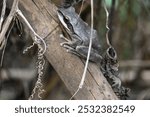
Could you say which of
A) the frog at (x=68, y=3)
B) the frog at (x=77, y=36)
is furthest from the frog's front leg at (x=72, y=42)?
the frog at (x=68, y=3)

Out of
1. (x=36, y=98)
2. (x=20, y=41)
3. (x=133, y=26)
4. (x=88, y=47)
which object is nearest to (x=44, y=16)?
(x=88, y=47)

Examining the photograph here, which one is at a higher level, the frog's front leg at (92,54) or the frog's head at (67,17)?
the frog's head at (67,17)

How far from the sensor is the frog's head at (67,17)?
4.72 feet

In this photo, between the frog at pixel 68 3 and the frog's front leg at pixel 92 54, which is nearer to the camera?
the frog's front leg at pixel 92 54

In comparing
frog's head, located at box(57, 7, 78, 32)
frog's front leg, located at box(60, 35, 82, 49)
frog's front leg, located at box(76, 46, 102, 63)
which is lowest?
frog's front leg, located at box(76, 46, 102, 63)

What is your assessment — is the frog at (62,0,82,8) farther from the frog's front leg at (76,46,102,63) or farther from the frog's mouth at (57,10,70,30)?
the frog's front leg at (76,46,102,63)

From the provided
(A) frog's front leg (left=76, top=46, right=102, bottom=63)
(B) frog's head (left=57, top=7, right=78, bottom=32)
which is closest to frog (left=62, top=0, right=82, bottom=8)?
(B) frog's head (left=57, top=7, right=78, bottom=32)

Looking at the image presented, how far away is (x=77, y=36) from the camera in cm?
144

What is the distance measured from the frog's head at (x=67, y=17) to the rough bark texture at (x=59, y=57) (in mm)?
21

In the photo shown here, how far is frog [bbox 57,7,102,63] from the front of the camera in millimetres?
1416

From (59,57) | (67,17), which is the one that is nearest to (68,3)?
(67,17)

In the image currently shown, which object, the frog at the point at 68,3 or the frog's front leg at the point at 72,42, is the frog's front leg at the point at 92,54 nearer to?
the frog's front leg at the point at 72,42

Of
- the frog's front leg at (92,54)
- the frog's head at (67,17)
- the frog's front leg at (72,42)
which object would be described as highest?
the frog's head at (67,17)

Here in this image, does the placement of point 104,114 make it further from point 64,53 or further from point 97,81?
point 64,53
